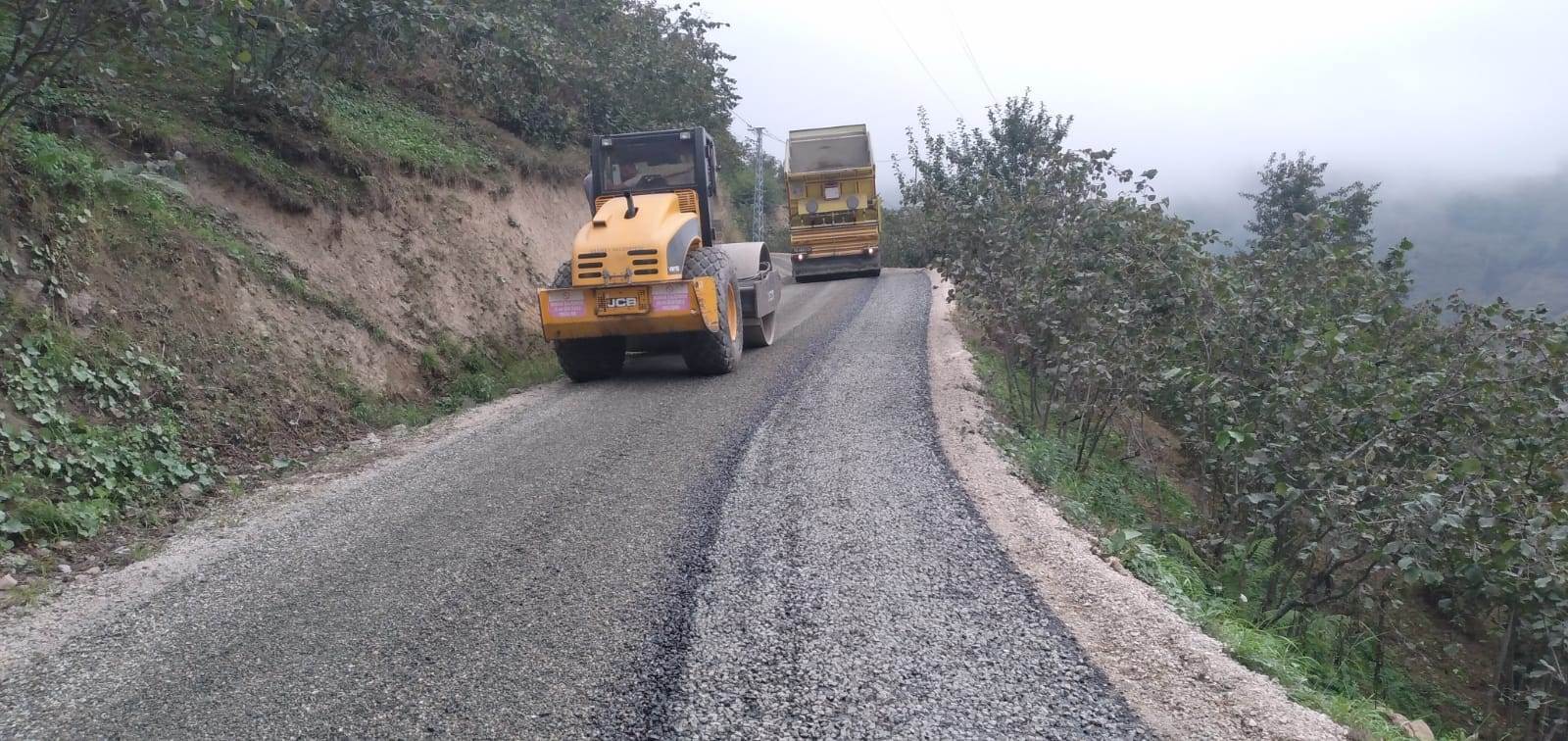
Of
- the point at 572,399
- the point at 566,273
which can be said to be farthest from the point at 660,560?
the point at 566,273

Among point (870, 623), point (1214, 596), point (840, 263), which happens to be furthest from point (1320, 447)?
point (840, 263)

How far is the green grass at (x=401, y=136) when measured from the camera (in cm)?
1166

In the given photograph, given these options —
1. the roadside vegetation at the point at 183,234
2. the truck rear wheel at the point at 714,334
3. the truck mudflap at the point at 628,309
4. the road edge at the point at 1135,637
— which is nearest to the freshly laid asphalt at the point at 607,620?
the road edge at the point at 1135,637

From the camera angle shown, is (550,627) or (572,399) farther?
(572,399)

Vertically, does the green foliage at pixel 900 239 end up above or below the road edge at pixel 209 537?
above

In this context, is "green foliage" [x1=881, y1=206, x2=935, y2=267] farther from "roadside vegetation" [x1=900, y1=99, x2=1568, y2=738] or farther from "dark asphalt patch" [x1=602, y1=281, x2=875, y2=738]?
"dark asphalt patch" [x1=602, y1=281, x2=875, y2=738]

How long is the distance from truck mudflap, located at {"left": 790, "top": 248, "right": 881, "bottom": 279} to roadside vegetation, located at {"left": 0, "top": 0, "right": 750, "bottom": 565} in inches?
411

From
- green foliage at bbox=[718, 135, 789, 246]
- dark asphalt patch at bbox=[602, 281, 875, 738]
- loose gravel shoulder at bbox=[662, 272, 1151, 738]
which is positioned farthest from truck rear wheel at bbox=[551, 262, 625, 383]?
green foliage at bbox=[718, 135, 789, 246]

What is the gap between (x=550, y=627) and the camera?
393cm

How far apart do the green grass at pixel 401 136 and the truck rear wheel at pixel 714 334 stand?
4.66 meters

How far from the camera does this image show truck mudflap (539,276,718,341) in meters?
9.00

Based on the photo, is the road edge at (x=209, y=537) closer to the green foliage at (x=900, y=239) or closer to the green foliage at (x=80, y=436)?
the green foliage at (x=80, y=436)

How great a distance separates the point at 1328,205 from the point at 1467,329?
4.28ft

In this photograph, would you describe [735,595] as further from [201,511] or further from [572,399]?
[572,399]
